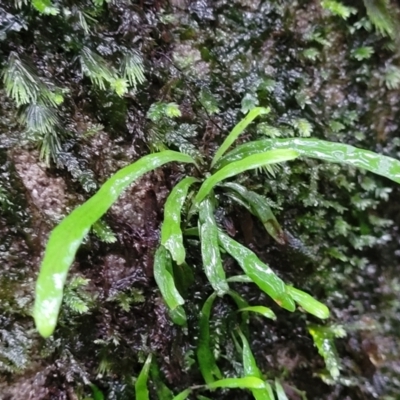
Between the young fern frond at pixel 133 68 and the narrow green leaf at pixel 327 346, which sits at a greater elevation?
the young fern frond at pixel 133 68

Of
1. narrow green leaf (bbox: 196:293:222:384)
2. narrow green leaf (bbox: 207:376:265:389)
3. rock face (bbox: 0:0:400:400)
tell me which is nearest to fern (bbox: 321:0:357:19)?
rock face (bbox: 0:0:400:400)

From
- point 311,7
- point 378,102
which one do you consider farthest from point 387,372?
point 311,7

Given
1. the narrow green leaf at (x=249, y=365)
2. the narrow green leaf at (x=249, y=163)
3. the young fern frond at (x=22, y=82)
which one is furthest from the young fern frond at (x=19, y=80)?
the narrow green leaf at (x=249, y=365)

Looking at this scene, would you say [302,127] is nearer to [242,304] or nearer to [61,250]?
[242,304]

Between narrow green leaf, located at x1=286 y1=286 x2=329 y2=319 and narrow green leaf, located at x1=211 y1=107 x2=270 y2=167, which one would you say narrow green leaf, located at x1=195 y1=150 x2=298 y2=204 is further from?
narrow green leaf, located at x1=286 y1=286 x2=329 y2=319

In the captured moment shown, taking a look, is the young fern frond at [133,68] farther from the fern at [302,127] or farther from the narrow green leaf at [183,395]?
the narrow green leaf at [183,395]
